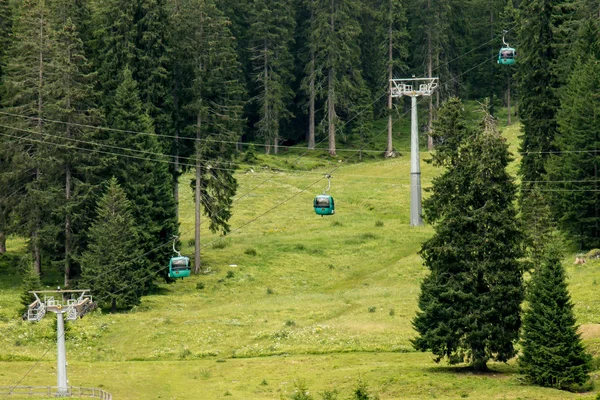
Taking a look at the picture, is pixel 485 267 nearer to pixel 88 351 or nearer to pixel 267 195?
pixel 88 351

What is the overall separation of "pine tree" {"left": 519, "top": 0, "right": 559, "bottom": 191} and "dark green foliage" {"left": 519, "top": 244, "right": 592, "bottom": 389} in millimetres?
36220

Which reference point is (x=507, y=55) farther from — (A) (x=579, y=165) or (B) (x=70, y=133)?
(B) (x=70, y=133)

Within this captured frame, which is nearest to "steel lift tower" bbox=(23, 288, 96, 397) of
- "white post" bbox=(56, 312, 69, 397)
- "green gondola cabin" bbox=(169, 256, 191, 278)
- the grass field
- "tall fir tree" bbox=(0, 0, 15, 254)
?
"white post" bbox=(56, 312, 69, 397)

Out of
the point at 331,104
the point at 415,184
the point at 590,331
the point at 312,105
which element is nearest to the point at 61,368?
the point at 590,331

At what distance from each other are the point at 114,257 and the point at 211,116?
54.2 ft

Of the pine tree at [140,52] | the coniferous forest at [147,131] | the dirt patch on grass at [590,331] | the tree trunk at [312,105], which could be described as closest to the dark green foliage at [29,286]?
the coniferous forest at [147,131]

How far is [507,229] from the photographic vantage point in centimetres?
6250

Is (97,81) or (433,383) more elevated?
(97,81)

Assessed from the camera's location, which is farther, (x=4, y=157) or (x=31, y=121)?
(x=4, y=157)

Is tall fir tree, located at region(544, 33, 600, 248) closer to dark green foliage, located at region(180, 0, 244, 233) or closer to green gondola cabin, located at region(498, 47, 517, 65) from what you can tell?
green gondola cabin, located at region(498, 47, 517, 65)

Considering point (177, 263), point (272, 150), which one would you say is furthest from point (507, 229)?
point (272, 150)

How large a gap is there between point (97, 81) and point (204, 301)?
62.4ft

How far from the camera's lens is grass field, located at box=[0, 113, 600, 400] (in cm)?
6172

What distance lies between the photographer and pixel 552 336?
2309 inches
